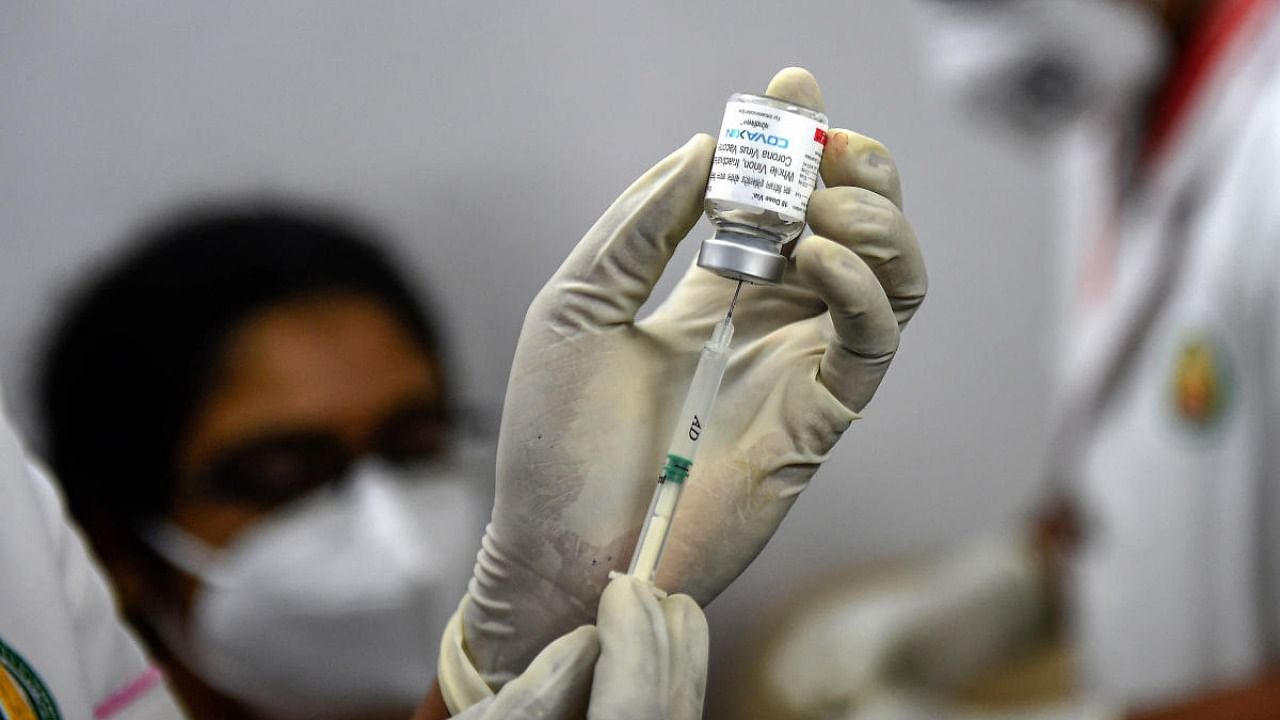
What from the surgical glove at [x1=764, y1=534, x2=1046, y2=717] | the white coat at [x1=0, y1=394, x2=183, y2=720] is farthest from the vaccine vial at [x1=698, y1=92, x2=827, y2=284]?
the surgical glove at [x1=764, y1=534, x2=1046, y2=717]

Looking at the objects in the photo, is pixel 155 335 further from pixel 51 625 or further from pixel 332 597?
pixel 51 625

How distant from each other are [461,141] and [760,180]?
110 cm

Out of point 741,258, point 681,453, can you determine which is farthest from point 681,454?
point 741,258

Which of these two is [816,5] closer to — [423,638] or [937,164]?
[937,164]

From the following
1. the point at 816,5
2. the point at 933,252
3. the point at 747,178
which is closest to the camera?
the point at 747,178

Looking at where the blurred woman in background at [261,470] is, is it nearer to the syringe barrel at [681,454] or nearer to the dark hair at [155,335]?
the dark hair at [155,335]

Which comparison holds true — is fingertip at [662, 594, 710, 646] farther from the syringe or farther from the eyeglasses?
the eyeglasses

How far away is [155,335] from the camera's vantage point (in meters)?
1.32

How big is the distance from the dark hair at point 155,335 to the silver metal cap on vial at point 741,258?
95cm

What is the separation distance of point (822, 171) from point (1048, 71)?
1.06 meters

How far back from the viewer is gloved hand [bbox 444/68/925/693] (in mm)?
544

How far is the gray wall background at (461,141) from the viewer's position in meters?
1.35

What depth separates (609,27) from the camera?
1493mm

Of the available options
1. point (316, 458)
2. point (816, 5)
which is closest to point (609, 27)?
point (816, 5)
